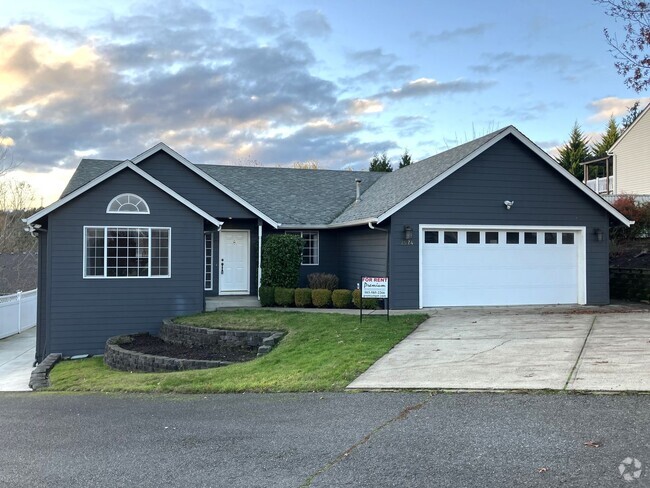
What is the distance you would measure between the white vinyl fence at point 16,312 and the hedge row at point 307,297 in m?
11.2

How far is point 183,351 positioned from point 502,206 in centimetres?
962

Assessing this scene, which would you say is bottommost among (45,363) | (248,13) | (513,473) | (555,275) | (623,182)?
(45,363)

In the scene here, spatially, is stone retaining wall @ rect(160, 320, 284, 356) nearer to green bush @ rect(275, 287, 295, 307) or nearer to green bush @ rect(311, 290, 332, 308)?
green bush @ rect(275, 287, 295, 307)

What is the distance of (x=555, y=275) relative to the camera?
55.2 ft

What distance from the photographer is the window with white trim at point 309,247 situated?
1950 centimetres

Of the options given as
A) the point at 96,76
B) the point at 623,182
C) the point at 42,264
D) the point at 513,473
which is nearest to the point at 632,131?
the point at 623,182

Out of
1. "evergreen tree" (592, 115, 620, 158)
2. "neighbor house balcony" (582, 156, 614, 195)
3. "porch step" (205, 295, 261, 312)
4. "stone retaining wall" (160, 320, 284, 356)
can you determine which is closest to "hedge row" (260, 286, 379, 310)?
"porch step" (205, 295, 261, 312)

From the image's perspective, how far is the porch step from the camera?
55.2ft

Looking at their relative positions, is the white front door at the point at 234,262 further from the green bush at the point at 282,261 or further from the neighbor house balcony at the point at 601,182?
the neighbor house balcony at the point at 601,182

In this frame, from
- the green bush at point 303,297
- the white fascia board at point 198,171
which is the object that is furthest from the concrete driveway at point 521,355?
the white fascia board at point 198,171

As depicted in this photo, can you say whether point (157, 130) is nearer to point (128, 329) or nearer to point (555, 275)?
point (128, 329)

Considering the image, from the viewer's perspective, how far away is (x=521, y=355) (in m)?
9.46

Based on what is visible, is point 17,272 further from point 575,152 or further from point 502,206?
point 575,152

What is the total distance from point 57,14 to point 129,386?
9.52 meters
